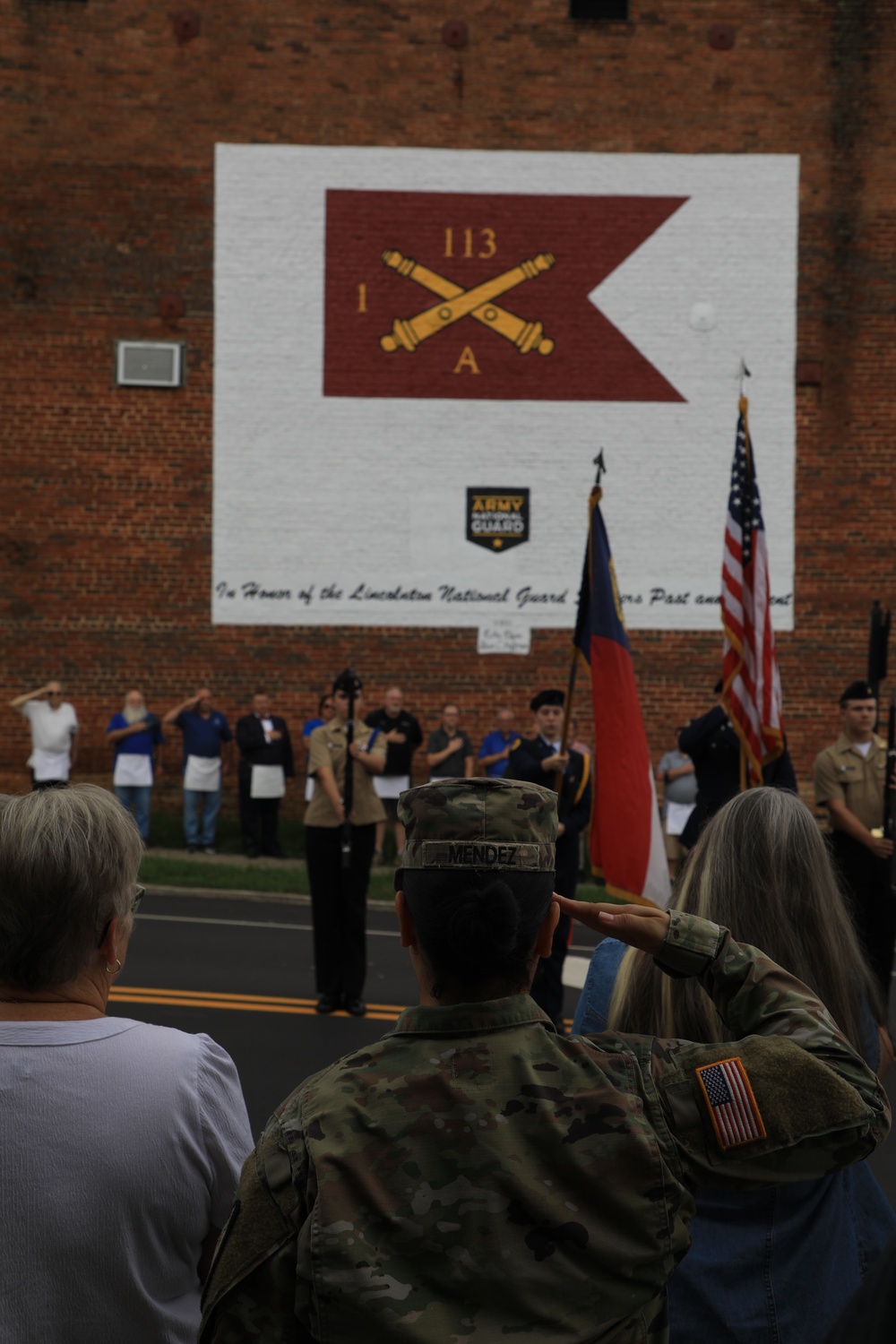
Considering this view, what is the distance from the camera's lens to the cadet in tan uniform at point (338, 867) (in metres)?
9.08

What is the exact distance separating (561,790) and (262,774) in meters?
8.43

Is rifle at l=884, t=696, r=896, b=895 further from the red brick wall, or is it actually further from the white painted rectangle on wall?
the white painted rectangle on wall

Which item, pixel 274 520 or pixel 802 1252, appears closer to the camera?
pixel 802 1252

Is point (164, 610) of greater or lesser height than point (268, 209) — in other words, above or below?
below

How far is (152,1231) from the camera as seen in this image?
2.05m

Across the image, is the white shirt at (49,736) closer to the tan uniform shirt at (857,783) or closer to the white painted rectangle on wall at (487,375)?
the white painted rectangle on wall at (487,375)

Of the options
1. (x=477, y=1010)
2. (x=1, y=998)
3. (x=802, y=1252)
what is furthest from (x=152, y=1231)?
(x=802, y=1252)

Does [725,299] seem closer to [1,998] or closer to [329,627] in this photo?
[329,627]

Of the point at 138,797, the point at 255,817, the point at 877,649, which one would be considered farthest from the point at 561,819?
the point at 138,797

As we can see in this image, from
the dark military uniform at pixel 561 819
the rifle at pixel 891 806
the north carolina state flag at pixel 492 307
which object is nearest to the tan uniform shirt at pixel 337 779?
the dark military uniform at pixel 561 819

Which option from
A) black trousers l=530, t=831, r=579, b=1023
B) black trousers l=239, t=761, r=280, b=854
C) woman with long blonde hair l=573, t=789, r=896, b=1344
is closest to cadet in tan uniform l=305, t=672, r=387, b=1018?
black trousers l=530, t=831, r=579, b=1023

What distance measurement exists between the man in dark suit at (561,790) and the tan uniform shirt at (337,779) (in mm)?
1017

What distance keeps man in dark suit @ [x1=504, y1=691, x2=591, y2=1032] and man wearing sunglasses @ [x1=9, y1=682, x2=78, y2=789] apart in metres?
9.28

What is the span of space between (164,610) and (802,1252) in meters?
16.4
